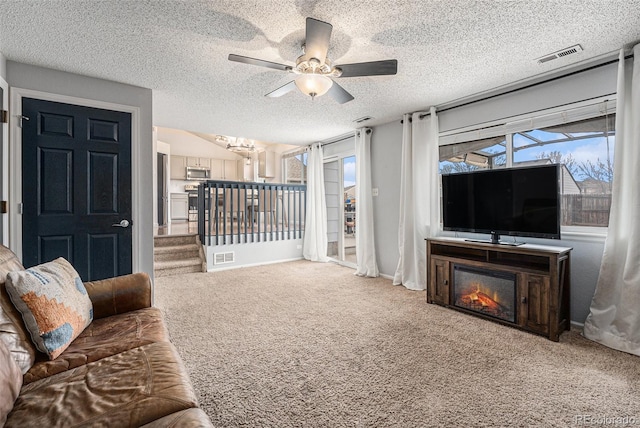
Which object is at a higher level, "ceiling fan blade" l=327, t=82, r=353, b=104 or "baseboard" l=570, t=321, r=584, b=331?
"ceiling fan blade" l=327, t=82, r=353, b=104

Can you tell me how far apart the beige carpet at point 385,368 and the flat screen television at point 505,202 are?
947 mm

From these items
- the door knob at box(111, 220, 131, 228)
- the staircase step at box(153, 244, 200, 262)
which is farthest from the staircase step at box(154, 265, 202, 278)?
the door knob at box(111, 220, 131, 228)

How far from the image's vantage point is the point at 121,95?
10.3ft

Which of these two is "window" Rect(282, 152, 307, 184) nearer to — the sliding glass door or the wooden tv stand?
the sliding glass door

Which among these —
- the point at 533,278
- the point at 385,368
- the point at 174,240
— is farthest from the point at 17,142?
the point at 533,278

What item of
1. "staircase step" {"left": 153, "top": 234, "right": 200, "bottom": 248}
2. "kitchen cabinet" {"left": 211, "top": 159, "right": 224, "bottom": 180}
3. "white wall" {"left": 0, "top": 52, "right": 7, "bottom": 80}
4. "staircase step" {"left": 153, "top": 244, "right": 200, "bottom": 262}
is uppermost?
"kitchen cabinet" {"left": 211, "top": 159, "right": 224, "bottom": 180}

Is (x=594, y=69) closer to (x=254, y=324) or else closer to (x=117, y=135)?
(x=254, y=324)

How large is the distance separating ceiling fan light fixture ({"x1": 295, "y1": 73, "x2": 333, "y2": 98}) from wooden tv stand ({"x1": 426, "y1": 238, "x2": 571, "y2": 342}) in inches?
84.4

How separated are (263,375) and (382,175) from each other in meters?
3.53

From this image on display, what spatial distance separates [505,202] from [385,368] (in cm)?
205

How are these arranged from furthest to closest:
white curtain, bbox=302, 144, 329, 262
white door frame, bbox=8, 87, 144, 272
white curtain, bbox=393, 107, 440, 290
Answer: white curtain, bbox=302, 144, 329, 262 < white curtain, bbox=393, 107, 440, 290 < white door frame, bbox=8, 87, 144, 272

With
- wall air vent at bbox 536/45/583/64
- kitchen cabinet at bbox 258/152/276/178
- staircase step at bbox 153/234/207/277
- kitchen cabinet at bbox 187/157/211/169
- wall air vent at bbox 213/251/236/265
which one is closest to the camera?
wall air vent at bbox 536/45/583/64

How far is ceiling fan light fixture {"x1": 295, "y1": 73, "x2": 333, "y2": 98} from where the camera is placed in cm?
224

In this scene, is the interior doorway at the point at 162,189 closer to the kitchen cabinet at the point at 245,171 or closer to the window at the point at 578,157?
the kitchen cabinet at the point at 245,171
